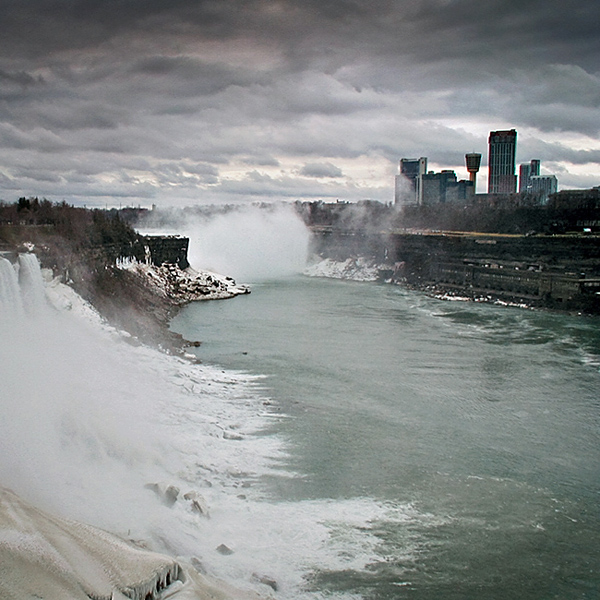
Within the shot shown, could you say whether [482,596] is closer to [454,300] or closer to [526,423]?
[526,423]

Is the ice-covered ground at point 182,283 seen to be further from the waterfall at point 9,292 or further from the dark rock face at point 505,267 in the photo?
the waterfall at point 9,292

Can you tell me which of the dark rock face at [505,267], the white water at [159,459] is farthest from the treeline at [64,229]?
the dark rock face at [505,267]

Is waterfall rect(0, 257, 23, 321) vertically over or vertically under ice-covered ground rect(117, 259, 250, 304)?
over

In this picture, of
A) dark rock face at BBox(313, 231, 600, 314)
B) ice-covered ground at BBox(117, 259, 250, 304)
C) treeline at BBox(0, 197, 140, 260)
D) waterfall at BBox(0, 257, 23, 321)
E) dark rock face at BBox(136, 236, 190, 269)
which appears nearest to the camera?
waterfall at BBox(0, 257, 23, 321)

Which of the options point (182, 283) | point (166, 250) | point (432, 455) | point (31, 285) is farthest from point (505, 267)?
point (31, 285)

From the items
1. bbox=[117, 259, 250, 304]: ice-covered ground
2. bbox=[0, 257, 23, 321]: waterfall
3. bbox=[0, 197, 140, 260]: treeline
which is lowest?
bbox=[117, 259, 250, 304]: ice-covered ground

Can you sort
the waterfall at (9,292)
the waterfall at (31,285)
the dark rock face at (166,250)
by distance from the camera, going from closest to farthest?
the waterfall at (9,292) < the waterfall at (31,285) < the dark rock face at (166,250)

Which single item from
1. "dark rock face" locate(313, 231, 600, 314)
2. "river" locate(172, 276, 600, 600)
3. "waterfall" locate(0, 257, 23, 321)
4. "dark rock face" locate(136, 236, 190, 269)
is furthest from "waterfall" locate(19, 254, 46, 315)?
"dark rock face" locate(313, 231, 600, 314)

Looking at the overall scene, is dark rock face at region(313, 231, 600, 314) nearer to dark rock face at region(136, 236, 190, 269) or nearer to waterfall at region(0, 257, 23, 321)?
dark rock face at region(136, 236, 190, 269)

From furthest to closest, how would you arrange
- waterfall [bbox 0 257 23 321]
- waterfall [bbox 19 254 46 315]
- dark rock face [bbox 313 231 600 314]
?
dark rock face [bbox 313 231 600 314] → waterfall [bbox 19 254 46 315] → waterfall [bbox 0 257 23 321]

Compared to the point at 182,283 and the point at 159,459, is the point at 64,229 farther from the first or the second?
the point at 159,459
